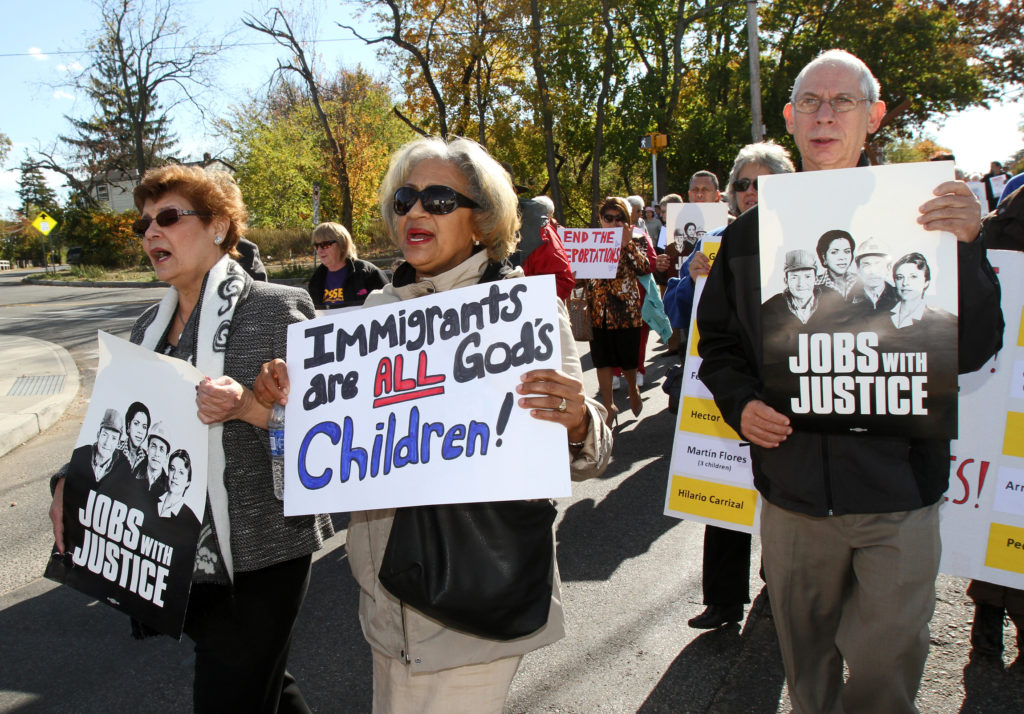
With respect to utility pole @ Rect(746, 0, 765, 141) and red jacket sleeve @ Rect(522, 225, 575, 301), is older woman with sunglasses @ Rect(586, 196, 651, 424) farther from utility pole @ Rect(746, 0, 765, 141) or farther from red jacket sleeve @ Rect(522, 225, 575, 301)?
utility pole @ Rect(746, 0, 765, 141)

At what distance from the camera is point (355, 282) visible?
20.4 ft

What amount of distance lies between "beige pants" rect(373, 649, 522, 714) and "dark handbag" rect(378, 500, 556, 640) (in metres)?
0.16

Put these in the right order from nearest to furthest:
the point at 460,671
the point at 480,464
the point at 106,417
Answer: the point at 480,464, the point at 460,671, the point at 106,417

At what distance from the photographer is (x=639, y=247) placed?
22.9 feet

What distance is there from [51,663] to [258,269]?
2.58 metres

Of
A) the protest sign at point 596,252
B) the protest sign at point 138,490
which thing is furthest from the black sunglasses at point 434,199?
the protest sign at point 596,252

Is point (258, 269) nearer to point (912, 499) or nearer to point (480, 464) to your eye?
point (480, 464)

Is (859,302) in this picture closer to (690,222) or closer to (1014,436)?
(1014,436)

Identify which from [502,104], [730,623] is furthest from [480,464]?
[502,104]

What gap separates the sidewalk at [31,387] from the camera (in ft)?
24.5

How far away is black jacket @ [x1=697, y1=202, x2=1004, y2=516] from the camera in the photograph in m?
1.89

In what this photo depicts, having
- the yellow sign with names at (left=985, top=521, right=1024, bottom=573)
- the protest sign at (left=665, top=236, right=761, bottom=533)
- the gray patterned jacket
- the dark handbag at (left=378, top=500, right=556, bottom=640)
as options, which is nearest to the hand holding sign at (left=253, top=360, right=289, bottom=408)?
the gray patterned jacket

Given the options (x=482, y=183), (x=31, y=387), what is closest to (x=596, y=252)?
(x=482, y=183)

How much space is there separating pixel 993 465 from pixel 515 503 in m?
2.37
